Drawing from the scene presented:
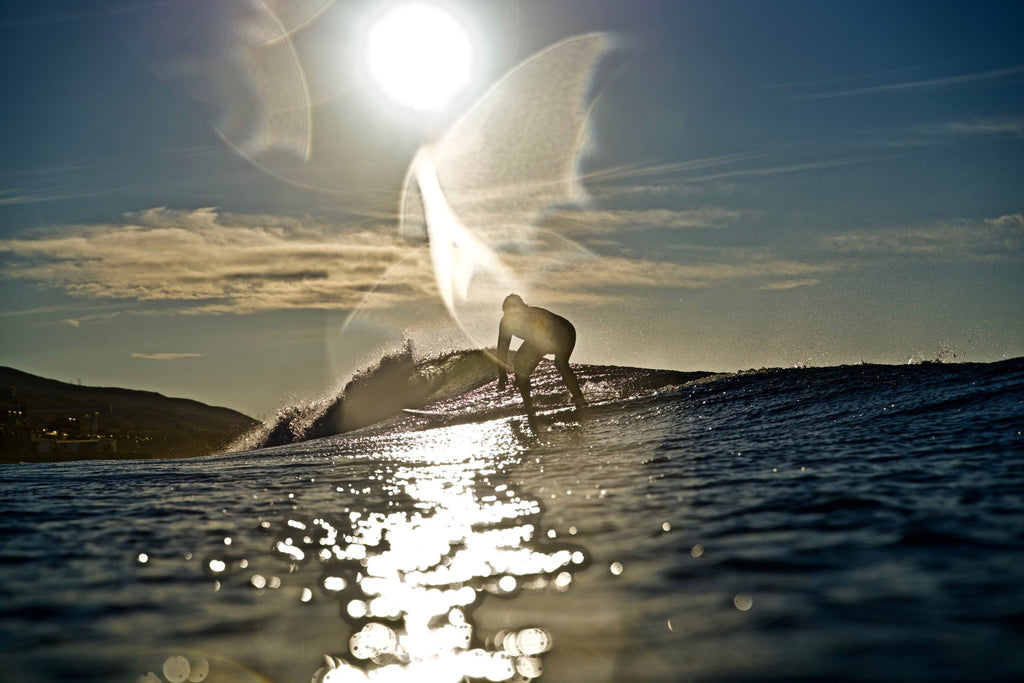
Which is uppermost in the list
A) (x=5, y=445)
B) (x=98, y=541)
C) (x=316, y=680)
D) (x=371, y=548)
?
(x=5, y=445)

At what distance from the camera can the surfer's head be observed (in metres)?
14.5

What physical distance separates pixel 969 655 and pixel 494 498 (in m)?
4.06

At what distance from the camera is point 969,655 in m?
2.50

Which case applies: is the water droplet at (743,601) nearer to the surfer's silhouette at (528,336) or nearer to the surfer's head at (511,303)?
the surfer's silhouette at (528,336)

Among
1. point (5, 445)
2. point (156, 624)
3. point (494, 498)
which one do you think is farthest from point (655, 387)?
point (5, 445)

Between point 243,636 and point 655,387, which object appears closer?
point 243,636

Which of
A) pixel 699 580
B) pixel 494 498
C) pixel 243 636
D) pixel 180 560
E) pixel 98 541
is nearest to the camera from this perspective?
pixel 243 636

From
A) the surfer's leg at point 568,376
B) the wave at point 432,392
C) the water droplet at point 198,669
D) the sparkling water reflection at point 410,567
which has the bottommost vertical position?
the water droplet at point 198,669

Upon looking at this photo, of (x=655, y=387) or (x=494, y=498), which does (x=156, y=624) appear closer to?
(x=494, y=498)

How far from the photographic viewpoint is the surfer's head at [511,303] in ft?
47.7

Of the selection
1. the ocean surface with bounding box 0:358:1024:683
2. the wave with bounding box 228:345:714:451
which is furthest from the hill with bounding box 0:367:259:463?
the ocean surface with bounding box 0:358:1024:683

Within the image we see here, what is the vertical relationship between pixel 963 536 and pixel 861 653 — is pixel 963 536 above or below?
above

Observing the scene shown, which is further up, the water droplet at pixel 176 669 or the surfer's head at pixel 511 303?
the surfer's head at pixel 511 303

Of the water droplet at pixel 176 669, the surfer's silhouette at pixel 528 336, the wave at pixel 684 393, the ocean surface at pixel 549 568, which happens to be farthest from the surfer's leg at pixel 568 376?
the water droplet at pixel 176 669
